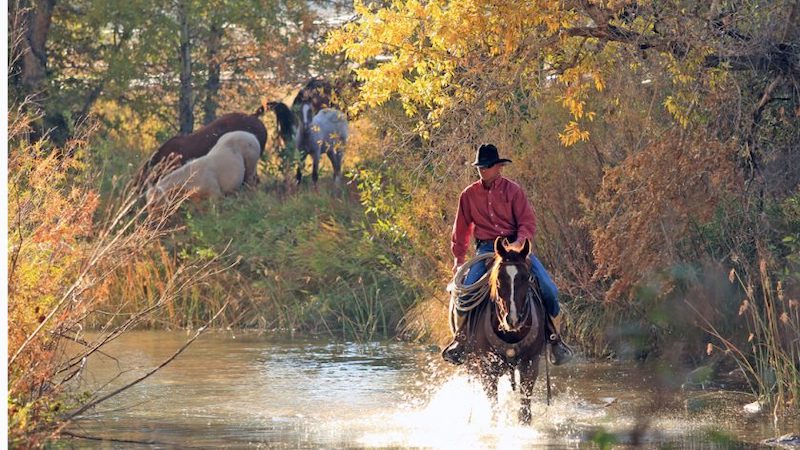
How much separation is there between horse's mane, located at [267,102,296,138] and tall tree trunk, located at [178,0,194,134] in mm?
1642

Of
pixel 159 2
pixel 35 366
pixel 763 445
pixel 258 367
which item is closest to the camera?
pixel 35 366

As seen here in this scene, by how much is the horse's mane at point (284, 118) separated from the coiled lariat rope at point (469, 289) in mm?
16052

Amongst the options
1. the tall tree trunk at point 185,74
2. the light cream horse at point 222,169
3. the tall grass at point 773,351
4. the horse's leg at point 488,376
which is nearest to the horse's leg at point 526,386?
the horse's leg at point 488,376

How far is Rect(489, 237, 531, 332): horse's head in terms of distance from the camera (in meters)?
12.9

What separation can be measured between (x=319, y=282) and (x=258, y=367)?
4.47 m

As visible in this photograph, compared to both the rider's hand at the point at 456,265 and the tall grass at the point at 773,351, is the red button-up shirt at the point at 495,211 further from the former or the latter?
the tall grass at the point at 773,351

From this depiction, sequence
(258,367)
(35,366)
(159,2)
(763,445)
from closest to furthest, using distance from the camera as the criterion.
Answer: (35,366)
(763,445)
(258,367)
(159,2)

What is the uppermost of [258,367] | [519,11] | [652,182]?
[519,11]

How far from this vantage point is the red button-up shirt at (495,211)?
13.7 m

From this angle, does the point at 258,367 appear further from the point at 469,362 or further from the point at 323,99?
the point at 323,99

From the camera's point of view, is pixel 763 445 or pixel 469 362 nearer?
pixel 763 445

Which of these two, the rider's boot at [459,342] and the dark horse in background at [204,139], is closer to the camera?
the rider's boot at [459,342]

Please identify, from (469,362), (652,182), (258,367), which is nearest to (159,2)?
(258,367)

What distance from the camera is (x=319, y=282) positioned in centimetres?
2280
